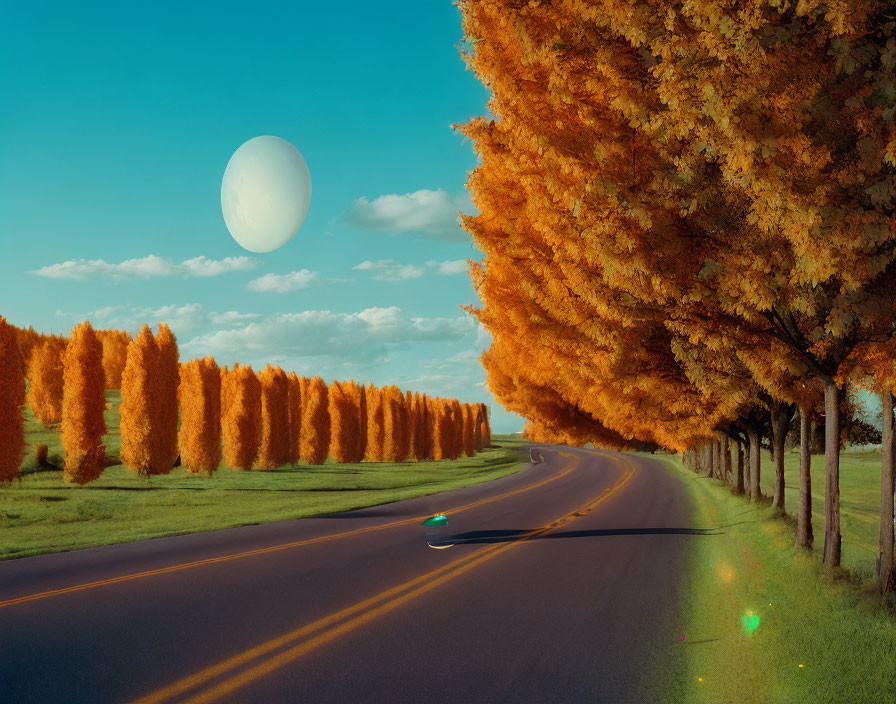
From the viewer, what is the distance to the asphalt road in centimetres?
494

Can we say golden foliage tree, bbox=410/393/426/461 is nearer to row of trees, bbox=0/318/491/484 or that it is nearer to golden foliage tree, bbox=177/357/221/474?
row of trees, bbox=0/318/491/484

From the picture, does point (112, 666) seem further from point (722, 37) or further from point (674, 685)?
point (722, 37)

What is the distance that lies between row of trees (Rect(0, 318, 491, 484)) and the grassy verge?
2825 centimetres

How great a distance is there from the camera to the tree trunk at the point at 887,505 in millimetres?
8284

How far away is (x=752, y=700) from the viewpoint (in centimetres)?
497

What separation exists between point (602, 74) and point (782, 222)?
108 inches

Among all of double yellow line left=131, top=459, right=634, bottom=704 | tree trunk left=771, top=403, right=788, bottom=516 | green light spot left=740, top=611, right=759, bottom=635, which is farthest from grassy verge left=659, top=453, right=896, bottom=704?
tree trunk left=771, top=403, right=788, bottom=516

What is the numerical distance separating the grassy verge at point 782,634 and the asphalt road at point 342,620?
1.22 ft

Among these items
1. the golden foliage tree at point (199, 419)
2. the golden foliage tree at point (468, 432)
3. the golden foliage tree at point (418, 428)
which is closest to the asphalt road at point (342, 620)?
the golden foliage tree at point (199, 419)

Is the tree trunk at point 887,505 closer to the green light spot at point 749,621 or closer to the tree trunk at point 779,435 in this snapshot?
the green light spot at point 749,621

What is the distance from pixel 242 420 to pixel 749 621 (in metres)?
43.8

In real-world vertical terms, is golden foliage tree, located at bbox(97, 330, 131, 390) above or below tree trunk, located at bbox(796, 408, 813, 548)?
above

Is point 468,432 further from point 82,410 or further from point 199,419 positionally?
point 82,410

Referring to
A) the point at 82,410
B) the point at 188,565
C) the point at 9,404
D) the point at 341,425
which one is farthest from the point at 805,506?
the point at 341,425
